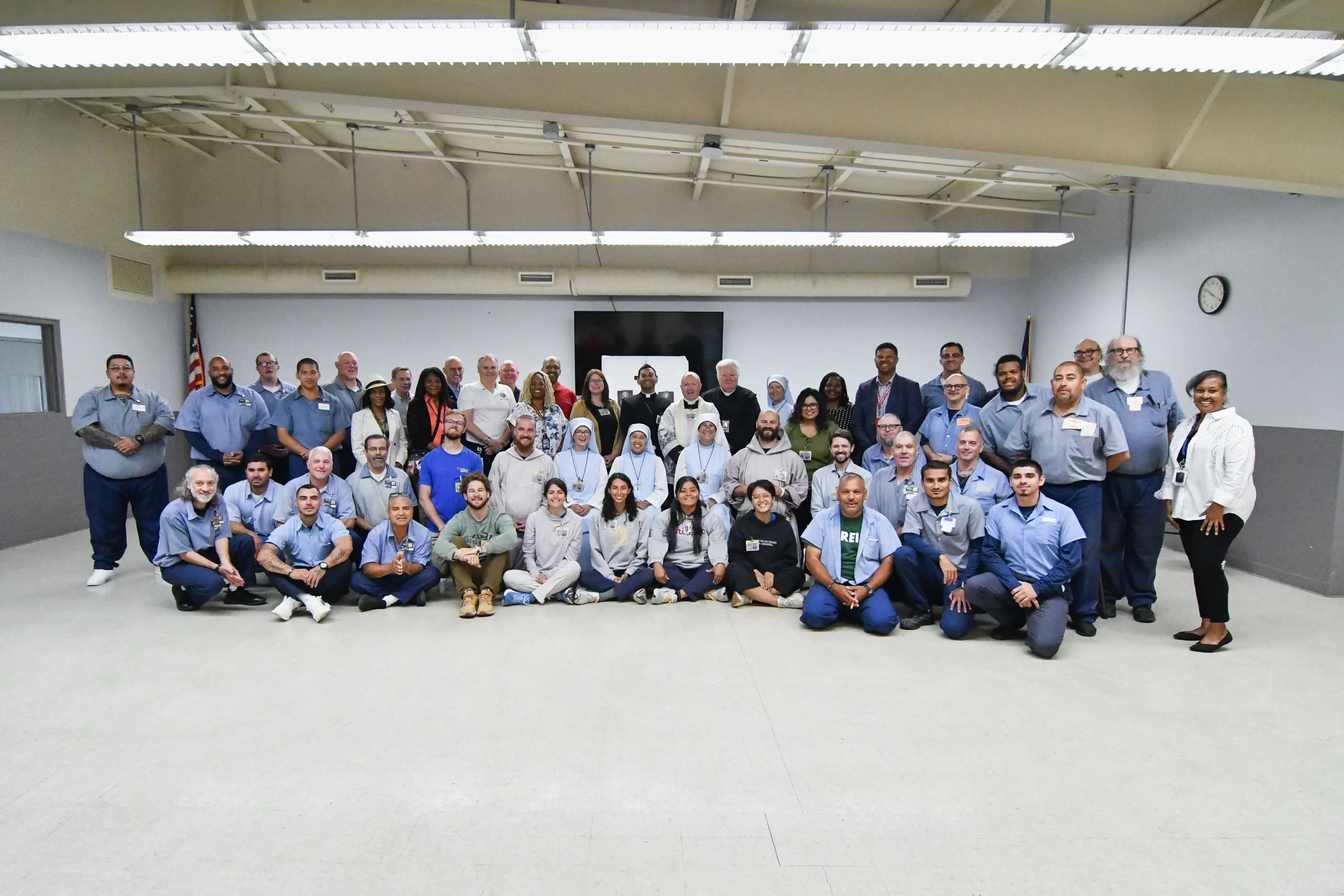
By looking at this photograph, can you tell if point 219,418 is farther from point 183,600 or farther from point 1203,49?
point 1203,49

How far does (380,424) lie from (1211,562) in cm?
575

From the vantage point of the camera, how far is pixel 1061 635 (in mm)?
3516

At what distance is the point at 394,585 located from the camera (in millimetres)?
4406

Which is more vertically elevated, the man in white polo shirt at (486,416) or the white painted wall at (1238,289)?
the white painted wall at (1238,289)

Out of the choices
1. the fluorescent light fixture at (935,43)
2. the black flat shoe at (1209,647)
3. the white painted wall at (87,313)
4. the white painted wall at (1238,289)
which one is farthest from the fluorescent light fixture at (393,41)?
the white painted wall at (1238,289)

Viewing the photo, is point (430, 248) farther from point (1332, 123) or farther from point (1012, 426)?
point (1332, 123)

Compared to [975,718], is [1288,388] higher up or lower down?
higher up

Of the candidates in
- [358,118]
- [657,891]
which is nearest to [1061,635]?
[657,891]

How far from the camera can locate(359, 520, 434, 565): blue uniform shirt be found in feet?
14.4

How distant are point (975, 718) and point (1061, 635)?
41.3 inches

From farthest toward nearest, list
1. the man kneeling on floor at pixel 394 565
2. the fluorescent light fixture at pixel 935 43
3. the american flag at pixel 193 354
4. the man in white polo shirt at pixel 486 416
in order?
the american flag at pixel 193 354, the man in white polo shirt at pixel 486 416, the man kneeling on floor at pixel 394 565, the fluorescent light fixture at pixel 935 43

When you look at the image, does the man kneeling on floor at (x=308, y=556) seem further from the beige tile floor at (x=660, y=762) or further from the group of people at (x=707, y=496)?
the beige tile floor at (x=660, y=762)

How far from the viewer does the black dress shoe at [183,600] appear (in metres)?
4.37

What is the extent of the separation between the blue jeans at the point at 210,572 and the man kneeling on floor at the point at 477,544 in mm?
1253
